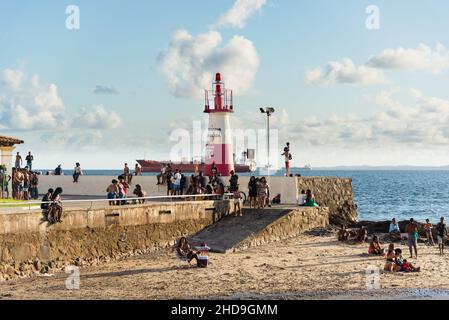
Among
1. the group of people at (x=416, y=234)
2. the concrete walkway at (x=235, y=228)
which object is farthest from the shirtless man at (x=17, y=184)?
the group of people at (x=416, y=234)

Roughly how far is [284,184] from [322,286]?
12.2 metres

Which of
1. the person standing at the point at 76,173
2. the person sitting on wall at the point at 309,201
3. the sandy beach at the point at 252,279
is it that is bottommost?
the sandy beach at the point at 252,279

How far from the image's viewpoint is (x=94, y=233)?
22.0 m

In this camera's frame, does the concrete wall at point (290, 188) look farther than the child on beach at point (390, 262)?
Yes

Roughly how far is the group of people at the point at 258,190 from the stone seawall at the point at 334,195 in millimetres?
3016

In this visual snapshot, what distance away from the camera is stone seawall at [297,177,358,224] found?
102 feet

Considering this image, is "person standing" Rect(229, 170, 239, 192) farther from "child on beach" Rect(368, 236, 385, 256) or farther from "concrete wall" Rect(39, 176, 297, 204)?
"child on beach" Rect(368, 236, 385, 256)

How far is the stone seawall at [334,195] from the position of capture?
30.9 m

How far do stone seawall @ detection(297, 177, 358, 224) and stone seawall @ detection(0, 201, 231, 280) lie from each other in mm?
5977

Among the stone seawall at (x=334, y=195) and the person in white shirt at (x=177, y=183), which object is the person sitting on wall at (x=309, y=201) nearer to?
the stone seawall at (x=334, y=195)

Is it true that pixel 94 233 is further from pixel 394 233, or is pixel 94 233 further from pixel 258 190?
pixel 394 233

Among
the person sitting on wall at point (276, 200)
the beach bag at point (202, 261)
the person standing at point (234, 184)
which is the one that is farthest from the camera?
the person sitting on wall at point (276, 200)

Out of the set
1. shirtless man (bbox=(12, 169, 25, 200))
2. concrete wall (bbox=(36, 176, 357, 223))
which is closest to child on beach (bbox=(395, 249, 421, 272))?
concrete wall (bbox=(36, 176, 357, 223))

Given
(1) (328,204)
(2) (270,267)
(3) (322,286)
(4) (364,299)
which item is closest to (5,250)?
(2) (270,267)
